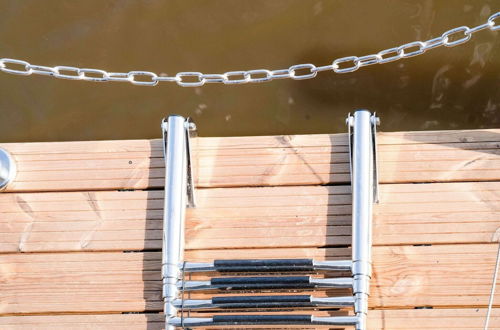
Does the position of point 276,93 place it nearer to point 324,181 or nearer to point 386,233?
point 324,181

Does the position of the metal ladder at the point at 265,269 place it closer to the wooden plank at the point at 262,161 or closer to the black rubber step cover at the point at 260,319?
the black rubber step cover at the point at 260,319

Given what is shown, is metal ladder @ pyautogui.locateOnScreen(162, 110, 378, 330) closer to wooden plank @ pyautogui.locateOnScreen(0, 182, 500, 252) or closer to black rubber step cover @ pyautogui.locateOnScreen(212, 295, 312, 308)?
black rubber step cover @ pyautogui.locateOnScreen(212, 295, 312, 308)

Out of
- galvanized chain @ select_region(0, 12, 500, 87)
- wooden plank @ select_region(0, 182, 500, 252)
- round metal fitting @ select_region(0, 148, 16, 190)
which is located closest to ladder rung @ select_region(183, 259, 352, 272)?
wooden plank @ select_region(0, 182, 500, 252)

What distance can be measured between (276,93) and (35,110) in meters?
1.30

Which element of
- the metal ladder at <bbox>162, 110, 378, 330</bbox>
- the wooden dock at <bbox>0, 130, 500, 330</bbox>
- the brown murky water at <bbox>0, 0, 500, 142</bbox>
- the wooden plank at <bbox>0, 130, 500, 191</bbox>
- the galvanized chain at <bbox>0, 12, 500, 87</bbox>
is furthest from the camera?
the brown murky water at <bbox>0, 0, 500, 142</bbox>

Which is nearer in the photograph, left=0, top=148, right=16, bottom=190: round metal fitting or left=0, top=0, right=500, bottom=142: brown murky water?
left=0, top=148, right=16, bottom=190: round metal fitting

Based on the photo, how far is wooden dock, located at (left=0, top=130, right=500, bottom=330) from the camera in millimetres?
2463

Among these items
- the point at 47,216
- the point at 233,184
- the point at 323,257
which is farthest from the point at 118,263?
the point at 323,257

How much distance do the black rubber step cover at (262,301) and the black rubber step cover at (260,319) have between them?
0.04 m

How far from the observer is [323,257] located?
2494 mm

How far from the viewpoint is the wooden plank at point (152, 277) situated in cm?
244

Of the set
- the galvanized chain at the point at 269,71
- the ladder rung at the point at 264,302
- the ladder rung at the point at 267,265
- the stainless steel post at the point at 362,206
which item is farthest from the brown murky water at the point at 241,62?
the ladder rung at the point at 264,302

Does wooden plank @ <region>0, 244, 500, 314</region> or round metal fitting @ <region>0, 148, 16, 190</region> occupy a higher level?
round metal fitting @ <region>0, 148, 16, 190</region>

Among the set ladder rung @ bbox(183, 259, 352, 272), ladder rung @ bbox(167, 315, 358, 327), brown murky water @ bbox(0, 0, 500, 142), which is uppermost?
brown murky water @ bbox(0, 0, 500, 142)
